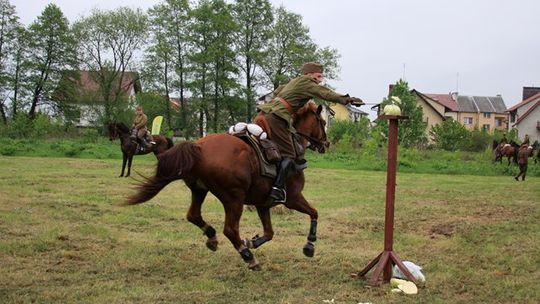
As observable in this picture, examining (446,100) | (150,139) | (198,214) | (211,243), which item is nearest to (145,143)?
(150,139)

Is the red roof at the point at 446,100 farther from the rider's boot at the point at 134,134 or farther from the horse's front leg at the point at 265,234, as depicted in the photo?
the horse's front leg at the point at 265,234

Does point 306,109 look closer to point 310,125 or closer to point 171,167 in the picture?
point 310,125

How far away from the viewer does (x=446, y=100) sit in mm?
91812

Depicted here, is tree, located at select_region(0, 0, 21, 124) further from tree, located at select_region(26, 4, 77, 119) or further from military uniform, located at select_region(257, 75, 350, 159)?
military uniform, located at select_region(257, 75, 350, 159)

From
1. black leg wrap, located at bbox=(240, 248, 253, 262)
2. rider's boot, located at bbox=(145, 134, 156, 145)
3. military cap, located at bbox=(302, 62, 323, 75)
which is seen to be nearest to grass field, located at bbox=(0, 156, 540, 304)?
black leg wrap, located at bbox=(240, 248, 253, 262)

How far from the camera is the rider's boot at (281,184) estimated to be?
7.07m

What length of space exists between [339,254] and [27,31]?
50746 mm

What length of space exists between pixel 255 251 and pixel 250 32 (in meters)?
46.3

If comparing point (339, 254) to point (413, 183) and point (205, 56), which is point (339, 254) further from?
point (205, 56)

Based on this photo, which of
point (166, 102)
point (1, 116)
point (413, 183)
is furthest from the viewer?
point (166, 102)

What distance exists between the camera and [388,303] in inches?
223

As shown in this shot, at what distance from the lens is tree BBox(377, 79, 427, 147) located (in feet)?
159

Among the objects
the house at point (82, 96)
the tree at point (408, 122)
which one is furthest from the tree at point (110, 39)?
the tree at point (408, 122)

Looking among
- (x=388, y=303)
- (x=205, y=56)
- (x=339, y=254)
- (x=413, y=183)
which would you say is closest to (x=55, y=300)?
(x=388, y=303)
